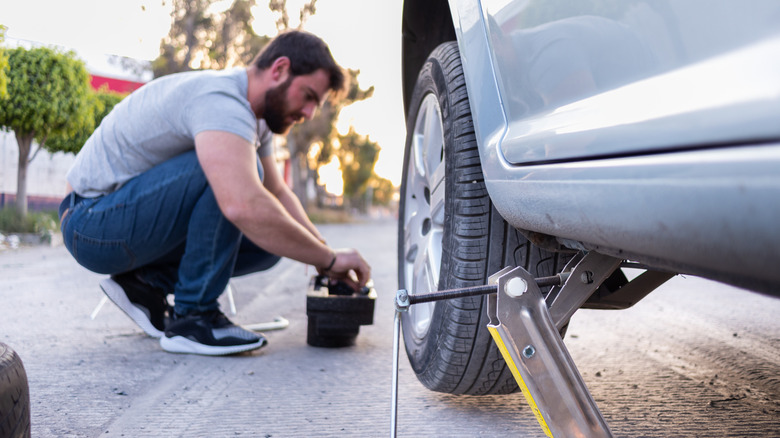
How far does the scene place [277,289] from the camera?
12.9ft

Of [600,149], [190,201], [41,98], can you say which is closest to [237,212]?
[190,201]

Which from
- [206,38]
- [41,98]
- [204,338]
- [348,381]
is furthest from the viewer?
[206,38]

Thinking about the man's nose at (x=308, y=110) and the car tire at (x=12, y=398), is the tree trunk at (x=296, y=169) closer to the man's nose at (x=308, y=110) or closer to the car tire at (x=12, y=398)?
the man's nose at (x=308, y=110)

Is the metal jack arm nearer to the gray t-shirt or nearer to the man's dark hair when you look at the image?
the gray t-shirt

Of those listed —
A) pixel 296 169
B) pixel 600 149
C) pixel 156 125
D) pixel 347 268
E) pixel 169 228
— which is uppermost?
pixel 600 149

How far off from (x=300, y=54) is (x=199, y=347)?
124 cm

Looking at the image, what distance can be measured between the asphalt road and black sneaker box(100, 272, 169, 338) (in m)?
0.07

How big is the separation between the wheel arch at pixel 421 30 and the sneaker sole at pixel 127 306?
1.42m

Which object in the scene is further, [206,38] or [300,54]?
[206,38]

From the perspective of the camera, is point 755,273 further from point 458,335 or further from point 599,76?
point 458,335

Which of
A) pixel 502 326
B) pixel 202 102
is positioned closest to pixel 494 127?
pixel 502 326

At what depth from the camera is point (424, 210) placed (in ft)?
6.13

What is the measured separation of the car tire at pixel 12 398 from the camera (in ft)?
2.70

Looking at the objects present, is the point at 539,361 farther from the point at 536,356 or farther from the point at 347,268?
the point at 347,268
